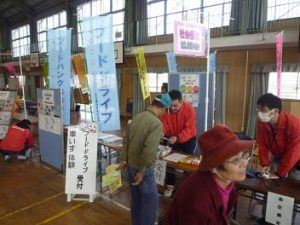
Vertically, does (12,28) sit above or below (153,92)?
above

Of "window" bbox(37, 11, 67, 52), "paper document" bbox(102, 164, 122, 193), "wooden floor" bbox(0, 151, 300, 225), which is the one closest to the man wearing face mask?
"wooden floor" bbox(0, 151, 300, 225)

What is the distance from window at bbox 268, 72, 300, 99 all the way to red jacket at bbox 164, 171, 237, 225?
23.3 feet

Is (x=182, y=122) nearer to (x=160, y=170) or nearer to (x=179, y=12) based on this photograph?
(x=160, y=170)

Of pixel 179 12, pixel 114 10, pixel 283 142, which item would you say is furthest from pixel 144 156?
pixel 114 10

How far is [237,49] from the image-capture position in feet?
26.7

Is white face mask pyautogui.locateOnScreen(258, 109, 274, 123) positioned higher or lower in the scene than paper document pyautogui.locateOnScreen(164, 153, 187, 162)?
higher

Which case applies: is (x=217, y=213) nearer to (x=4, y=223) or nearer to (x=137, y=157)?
(x=137, y=157)

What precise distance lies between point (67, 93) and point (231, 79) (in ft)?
17.1

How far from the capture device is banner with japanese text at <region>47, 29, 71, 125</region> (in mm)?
5367

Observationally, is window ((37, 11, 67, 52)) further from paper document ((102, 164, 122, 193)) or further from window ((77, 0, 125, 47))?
paper document ((102, 164, 122, 193))

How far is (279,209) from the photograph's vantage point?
7.51 feet

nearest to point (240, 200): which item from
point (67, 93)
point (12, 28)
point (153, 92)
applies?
point (67, 93)

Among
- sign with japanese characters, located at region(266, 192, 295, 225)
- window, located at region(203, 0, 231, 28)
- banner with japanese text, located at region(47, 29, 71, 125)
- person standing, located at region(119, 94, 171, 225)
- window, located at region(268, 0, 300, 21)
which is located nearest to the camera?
sign with japanese characters, located at region(266, 192, 295, 225)

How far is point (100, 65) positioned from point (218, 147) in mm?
3039
